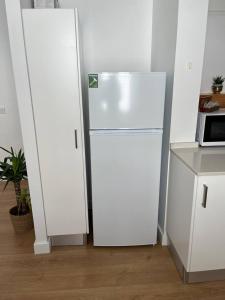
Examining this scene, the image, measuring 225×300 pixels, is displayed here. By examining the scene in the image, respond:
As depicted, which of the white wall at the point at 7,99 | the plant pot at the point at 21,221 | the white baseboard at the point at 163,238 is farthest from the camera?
the white wall at the point at 7,99

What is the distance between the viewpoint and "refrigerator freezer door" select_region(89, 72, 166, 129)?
5.89 feet

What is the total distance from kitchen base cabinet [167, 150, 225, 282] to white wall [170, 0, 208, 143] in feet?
0.74

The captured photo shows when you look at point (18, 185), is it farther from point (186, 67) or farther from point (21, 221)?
point (186, 67)

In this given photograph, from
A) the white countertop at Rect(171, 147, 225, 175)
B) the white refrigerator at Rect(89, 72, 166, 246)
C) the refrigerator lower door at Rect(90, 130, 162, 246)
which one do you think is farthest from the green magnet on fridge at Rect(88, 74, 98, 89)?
the white countertop at Rect(171, 147, 225, 175)

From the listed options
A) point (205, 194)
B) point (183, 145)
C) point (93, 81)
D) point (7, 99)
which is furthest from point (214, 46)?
point (7, 99)

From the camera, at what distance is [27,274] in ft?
6.30

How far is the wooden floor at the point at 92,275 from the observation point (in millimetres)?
1737

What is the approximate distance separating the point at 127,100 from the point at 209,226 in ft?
3.61

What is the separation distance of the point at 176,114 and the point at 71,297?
63.8 inches

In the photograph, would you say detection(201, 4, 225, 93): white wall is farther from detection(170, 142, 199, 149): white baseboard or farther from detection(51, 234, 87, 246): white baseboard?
detection(51, 234, 87, 246): white baseboard

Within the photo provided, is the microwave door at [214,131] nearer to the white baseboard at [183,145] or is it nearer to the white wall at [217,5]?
the white baseboard at [183,145]

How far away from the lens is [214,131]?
202 centimetres

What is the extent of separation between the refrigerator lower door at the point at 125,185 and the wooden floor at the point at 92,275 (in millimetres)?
147

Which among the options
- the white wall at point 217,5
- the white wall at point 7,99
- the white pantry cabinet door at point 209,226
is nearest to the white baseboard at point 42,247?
the white pantry cabinet door at point 209,226
